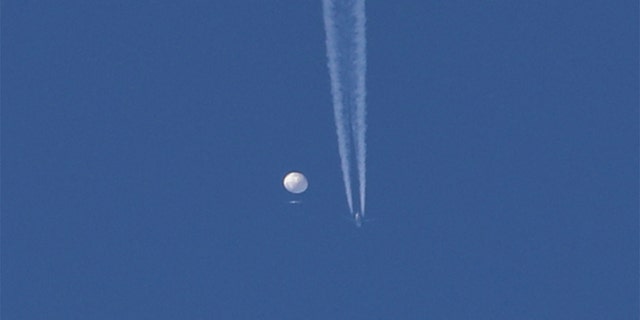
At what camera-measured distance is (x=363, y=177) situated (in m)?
113

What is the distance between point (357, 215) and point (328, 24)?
11.9 meters

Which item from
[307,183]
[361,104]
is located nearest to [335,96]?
[361,104]

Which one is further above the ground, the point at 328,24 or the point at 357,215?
the point at 328,24

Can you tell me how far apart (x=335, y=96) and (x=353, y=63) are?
92.3 inches

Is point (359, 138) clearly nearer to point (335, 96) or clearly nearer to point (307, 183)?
point (335, 96)

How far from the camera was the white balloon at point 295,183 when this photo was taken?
120 metres

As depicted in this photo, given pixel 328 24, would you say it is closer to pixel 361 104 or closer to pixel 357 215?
pixel 361 104

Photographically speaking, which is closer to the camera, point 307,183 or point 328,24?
point 328,24

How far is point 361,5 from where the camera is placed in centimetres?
10656

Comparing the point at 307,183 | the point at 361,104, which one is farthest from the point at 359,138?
the point at 307,183

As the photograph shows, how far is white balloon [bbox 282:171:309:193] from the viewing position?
393ft

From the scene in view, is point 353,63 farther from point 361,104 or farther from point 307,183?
point 307,183

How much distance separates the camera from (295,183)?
393ft

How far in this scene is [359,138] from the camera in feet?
364
